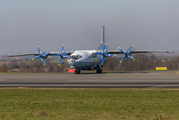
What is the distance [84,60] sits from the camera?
51.8 meters

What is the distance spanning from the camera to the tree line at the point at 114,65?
76938 mm

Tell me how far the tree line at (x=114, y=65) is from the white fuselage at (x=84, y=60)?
1971 centimetres

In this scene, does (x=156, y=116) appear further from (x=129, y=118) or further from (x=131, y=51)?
(x=131, y=51)

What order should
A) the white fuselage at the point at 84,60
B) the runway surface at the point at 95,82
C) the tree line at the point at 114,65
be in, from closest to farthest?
1. the runway surface at the point at 95,82
2. the white fuselage at the point at 84,60
3. the tree line at the point at 114,65

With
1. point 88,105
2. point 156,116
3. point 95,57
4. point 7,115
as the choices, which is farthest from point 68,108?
point 95,57

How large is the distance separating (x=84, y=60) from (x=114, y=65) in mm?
26061

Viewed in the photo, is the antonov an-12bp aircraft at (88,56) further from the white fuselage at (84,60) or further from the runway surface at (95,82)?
the runway surface at (95,82)

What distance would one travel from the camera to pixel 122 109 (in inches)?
527

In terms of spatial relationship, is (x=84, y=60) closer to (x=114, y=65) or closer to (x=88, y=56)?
(x=88, y=56)

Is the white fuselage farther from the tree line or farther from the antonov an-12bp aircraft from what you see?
the tree line

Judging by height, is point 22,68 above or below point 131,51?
below

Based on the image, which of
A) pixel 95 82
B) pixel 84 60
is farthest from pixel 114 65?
pixel 95 82

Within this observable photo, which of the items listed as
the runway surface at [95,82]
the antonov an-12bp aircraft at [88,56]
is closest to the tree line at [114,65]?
the antonov an-12bp aircraft at [88,56]

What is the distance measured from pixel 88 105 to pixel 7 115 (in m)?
4.88
